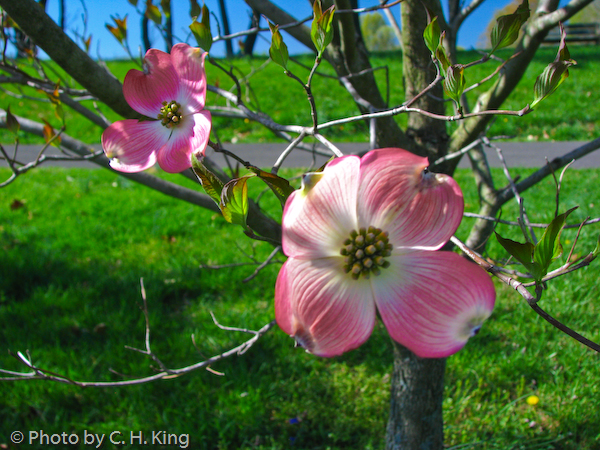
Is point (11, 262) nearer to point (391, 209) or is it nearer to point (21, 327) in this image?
point (21, 327)

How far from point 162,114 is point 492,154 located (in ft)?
15.9

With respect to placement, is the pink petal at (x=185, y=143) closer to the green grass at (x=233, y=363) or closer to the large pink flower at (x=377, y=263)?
the large pink flower at (x=377, y=263)

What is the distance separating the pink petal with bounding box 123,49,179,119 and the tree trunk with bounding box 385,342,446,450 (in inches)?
36.0

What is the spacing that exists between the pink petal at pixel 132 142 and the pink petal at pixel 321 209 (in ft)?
0.82

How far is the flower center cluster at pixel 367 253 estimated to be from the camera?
0.46 m

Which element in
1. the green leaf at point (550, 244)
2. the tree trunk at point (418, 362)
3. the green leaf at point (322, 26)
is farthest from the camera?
the tree trunk at point (418, 362)

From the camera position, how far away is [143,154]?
0.59 m

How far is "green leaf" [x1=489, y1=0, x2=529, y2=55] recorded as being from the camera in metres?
0.55

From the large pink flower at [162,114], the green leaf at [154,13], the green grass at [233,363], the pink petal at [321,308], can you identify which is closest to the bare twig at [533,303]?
the pink petal at [321,308]

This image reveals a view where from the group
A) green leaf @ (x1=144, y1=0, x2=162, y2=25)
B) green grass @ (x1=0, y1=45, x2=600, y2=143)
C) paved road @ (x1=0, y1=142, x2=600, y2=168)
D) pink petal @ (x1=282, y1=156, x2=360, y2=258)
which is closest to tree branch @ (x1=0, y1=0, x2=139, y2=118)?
pink petal @ (x1=282, y1=156, x2=360, y2=258)

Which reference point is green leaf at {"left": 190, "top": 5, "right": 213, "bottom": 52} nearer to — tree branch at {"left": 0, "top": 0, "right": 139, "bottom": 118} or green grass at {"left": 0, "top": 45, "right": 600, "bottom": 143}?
tree branch at {"left": 0, "top": 0, "right": 139, "bottom": 118}

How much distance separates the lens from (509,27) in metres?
0.55

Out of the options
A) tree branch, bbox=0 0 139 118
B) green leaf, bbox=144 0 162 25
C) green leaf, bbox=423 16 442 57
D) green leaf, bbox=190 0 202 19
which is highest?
green leaf, bbox=144 0 162 25

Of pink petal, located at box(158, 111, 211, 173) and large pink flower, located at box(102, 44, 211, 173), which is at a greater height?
large pink flower, located at box(102, 44, 211, 173)
